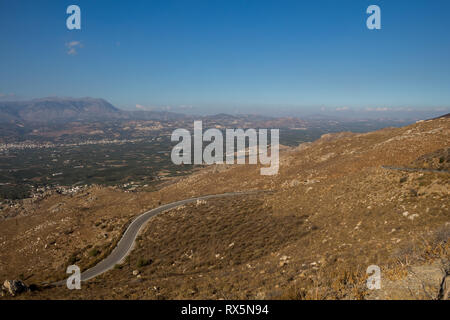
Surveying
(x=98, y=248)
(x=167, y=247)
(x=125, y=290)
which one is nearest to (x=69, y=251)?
(x=98, y=248)

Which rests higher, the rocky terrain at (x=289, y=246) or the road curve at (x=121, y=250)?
the rocky terrain at (x=289, y=246)

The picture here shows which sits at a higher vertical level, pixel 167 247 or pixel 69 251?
pixel 167 247

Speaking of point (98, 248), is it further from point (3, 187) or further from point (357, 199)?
point (3, 187)

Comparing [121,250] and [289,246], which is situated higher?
[289,246]

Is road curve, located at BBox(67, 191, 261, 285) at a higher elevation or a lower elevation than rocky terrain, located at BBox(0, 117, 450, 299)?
lower

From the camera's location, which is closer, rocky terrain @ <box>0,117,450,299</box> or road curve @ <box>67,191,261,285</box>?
rocky terrain @ <box>0,117,450,299</box>

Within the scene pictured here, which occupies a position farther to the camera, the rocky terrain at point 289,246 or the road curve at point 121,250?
the road curve at point 121,250

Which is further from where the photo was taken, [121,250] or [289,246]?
[121,250]

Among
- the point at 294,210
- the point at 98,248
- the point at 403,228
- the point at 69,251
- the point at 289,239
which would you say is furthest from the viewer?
the point at 69,251
